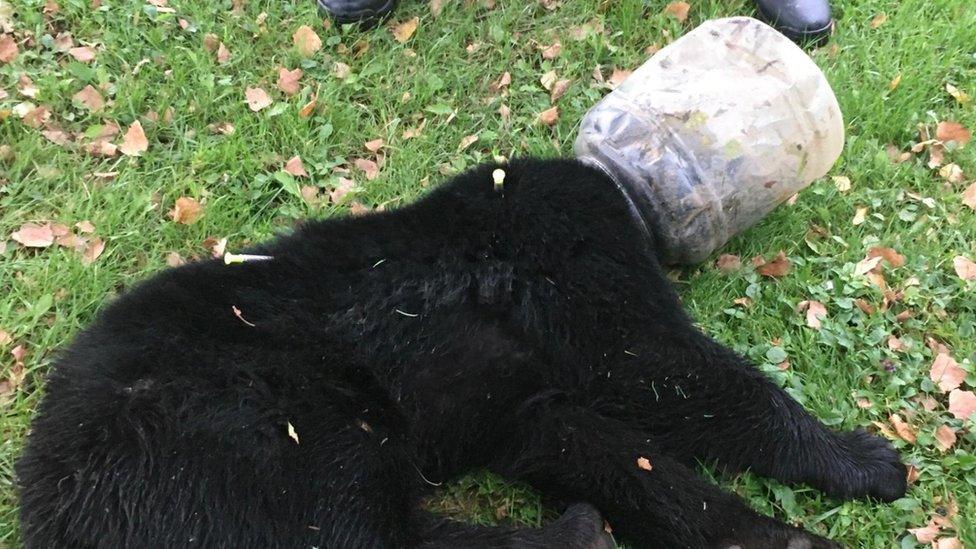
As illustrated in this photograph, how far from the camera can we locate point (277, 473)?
2.37 m

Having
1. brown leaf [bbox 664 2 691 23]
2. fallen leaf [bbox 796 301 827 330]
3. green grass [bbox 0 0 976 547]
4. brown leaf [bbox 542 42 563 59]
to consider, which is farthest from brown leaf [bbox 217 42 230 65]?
fallen leaf [bbox 796 301 827 330]

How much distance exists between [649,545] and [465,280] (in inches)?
43.1

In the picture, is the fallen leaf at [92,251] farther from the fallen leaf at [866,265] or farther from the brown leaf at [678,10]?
the fallen leaf at [866,265]

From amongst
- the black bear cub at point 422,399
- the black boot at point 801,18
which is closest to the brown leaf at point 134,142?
the black bear cub at point 422,399

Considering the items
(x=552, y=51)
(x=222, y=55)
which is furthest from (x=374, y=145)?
(x=552, y=51)

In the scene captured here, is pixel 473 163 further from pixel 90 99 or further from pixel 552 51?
pixel 90 99

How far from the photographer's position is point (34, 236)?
360cm

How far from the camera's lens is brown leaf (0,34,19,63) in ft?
13.8

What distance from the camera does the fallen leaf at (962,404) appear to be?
3131 mm

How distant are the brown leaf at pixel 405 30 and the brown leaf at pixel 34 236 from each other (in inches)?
77.9

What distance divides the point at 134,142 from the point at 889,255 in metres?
3.51

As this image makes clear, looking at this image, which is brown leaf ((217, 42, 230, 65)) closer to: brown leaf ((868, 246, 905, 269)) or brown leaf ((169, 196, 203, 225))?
brown leaf ((169, 196, 203, 225))

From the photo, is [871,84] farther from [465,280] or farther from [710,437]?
[465,280]

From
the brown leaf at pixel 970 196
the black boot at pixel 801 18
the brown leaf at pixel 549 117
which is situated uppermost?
the black boot at pixel 801 18
